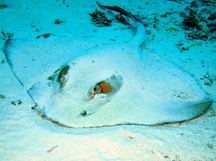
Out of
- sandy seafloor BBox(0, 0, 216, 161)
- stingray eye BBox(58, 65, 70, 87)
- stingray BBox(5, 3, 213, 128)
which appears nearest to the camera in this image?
sandy seafloor BBox(0, 0, 216, 161)

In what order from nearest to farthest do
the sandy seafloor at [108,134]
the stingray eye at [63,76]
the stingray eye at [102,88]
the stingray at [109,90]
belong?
the sandy seafloor at [108,134]
the stingray at [109,90]
the stingray eye at [102,88]
the stingray eye at [63,76]

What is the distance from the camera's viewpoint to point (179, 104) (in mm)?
2533

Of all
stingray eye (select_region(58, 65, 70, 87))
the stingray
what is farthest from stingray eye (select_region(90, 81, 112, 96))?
stingray eye (select_region(58, 65, 70, 87))

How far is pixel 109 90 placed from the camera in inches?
103

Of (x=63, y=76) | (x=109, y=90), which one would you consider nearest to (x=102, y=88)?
(x=109, y=90)

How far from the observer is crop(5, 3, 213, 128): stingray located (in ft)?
7.18

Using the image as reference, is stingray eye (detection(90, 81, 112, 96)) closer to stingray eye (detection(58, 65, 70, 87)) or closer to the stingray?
the stingray

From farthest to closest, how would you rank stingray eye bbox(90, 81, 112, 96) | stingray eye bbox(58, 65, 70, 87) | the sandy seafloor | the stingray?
stingray eye bbox(58, 65, 70, 87)
stingray eye bbox(90, 81, 112, 96)
the stingray
the sandy seafloor

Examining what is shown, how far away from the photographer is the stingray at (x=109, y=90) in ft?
7.18

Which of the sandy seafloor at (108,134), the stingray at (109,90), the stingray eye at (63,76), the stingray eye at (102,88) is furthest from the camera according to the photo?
the stingray eye at (63,76)

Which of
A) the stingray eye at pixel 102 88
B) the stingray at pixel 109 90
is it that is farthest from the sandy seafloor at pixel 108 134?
the stingray eye at pixel 102 88

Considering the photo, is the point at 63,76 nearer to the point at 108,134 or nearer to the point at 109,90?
the point at 109,90

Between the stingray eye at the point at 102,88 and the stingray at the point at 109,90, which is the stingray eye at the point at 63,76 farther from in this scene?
the stingray eye at the point at 102,88

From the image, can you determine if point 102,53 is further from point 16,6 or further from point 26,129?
point 16,6
